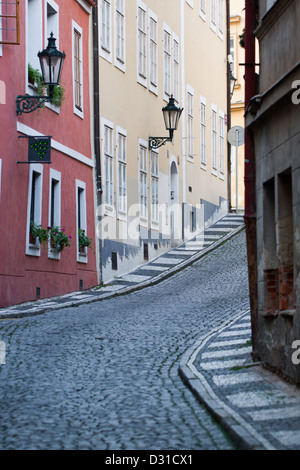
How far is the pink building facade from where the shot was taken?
1948 centimetres

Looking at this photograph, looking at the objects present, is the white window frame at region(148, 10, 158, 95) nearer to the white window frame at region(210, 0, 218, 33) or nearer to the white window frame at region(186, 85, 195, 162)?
the white window frame at region(186, 85, 195, 162)

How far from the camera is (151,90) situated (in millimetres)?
31094

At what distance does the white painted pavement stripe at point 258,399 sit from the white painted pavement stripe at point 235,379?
26.7 inches

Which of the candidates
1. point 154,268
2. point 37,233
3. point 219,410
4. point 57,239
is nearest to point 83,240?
point 57,239

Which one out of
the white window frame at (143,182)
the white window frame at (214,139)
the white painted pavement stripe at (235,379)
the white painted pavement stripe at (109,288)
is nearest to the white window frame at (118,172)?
the white window frame at (143,182)

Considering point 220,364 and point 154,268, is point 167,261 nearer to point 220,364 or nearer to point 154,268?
point 154,268

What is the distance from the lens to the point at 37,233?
68.7 feet

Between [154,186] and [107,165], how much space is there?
489 cm

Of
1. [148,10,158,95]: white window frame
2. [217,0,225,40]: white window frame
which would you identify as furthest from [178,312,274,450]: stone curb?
[217,0,225,40]: white window frame

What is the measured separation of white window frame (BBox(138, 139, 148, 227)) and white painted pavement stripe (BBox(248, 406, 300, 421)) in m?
20.9

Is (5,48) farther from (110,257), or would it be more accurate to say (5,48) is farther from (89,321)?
(110,257)

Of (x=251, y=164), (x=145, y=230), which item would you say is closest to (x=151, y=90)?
(x=145, y=230)

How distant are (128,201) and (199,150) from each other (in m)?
9.24
